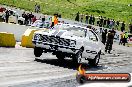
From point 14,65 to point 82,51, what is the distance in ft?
11.0

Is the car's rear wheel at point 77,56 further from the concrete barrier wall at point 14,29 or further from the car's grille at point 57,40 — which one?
the concrete barrier wall at point 14,29

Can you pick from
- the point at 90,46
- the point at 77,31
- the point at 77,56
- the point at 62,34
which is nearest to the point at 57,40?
the point at 62,34

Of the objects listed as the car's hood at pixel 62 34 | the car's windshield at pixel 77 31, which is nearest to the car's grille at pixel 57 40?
the car's hood at pixel 62 34

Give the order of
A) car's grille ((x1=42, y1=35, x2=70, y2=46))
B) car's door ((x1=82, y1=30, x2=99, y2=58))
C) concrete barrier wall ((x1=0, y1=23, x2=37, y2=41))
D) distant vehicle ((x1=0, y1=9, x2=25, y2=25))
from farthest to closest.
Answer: distant vehicle ((x1=0, y1=9, x2=25, y2=25))
concrete barrier wall ((x1=0, y1=23, x2=37, y2=41))
car's door ((x1=82, y1=30, x2=99, y2=58))
car's grille ((x1=42, y1=35, x2=70, y2=46))

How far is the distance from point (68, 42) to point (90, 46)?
1555mm

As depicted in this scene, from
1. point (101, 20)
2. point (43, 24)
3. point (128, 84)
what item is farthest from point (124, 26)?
point (128, 84)

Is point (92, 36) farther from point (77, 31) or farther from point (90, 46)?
point (77, 31)

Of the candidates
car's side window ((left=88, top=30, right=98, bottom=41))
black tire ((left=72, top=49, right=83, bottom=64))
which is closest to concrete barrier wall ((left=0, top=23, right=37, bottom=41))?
car's side window ((left=88, top=30, right=98, bottom=41))

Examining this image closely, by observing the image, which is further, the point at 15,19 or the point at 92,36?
the point at 15,19

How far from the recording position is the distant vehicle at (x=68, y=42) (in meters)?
16.6

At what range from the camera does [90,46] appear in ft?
58.4

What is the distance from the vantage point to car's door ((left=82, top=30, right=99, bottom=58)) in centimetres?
1752

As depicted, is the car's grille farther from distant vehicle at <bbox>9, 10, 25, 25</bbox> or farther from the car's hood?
distant vehicle at <bbox>9, 10, 25, 25</bbox>

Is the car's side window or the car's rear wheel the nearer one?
the car's rear wheel
